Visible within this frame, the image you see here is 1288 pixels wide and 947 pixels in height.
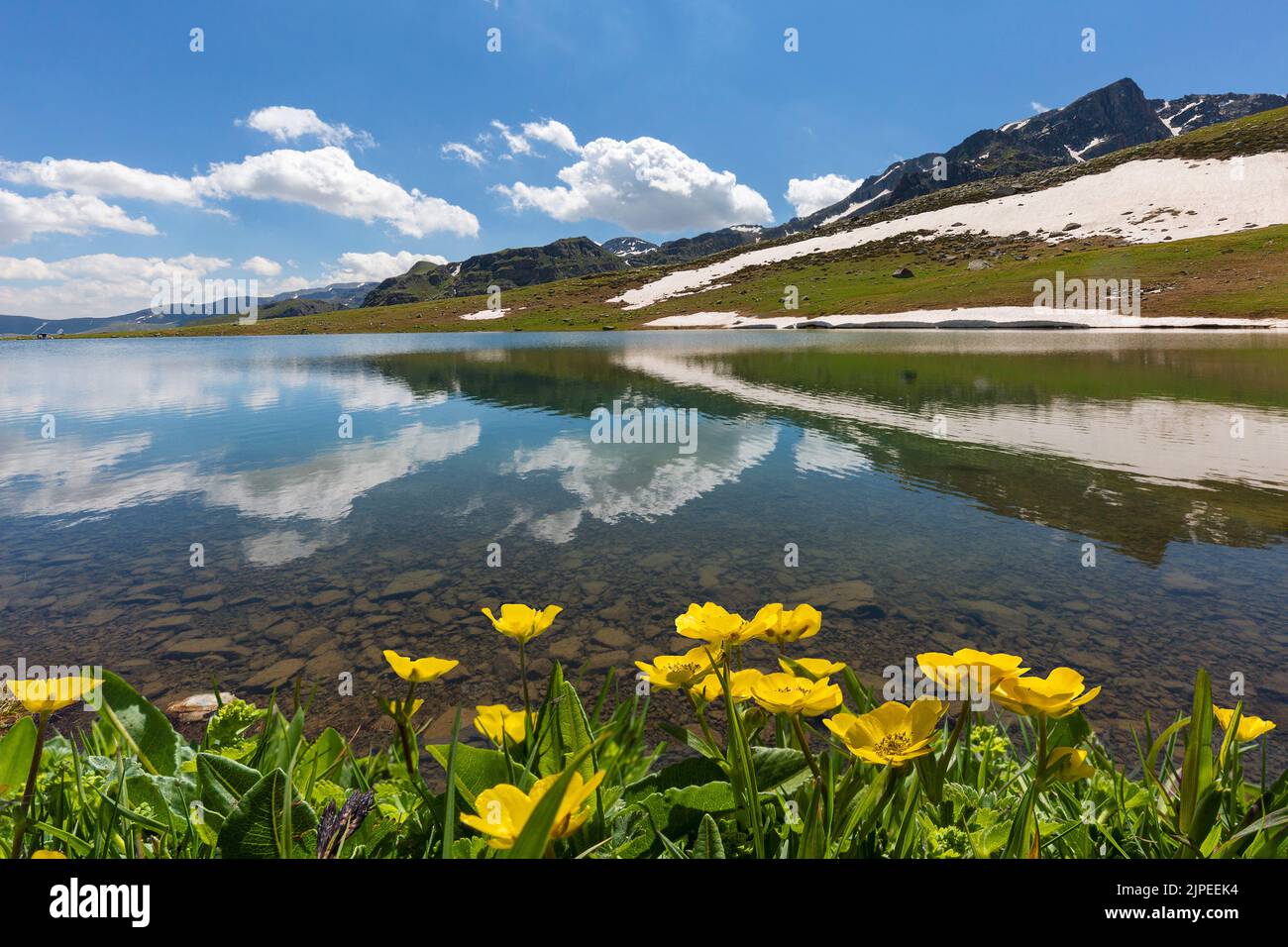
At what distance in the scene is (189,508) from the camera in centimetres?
1203

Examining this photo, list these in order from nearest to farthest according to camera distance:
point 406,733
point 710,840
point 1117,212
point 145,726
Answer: point 710,840
point 406,733
point 145,726
point 1117,212

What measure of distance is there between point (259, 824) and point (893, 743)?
61.9 inches

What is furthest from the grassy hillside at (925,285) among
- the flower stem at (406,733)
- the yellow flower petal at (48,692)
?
the yellow flower petal at (48,692)

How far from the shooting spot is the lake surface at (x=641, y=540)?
663 centimetres

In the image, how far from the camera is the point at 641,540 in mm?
10180

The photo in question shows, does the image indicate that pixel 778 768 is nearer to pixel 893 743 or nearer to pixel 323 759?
pixel 893 743

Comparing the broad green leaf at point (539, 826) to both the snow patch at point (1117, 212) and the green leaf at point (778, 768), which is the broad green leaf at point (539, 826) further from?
the snow patch at point (1117, 212)

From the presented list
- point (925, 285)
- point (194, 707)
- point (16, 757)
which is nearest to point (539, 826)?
point (16, 757)

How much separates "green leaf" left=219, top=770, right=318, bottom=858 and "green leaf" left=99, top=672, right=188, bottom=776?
3.39 feet

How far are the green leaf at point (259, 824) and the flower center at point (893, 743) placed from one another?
1418mm

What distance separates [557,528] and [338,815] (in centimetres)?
928

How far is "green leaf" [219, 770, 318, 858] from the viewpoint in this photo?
1418 millimetres

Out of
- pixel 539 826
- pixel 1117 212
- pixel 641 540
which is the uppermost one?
pixel 1117 212

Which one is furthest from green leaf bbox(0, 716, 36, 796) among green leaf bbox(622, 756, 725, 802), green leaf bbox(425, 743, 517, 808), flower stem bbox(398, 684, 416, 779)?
green leaf bbox(622, 756, 725, 802)
